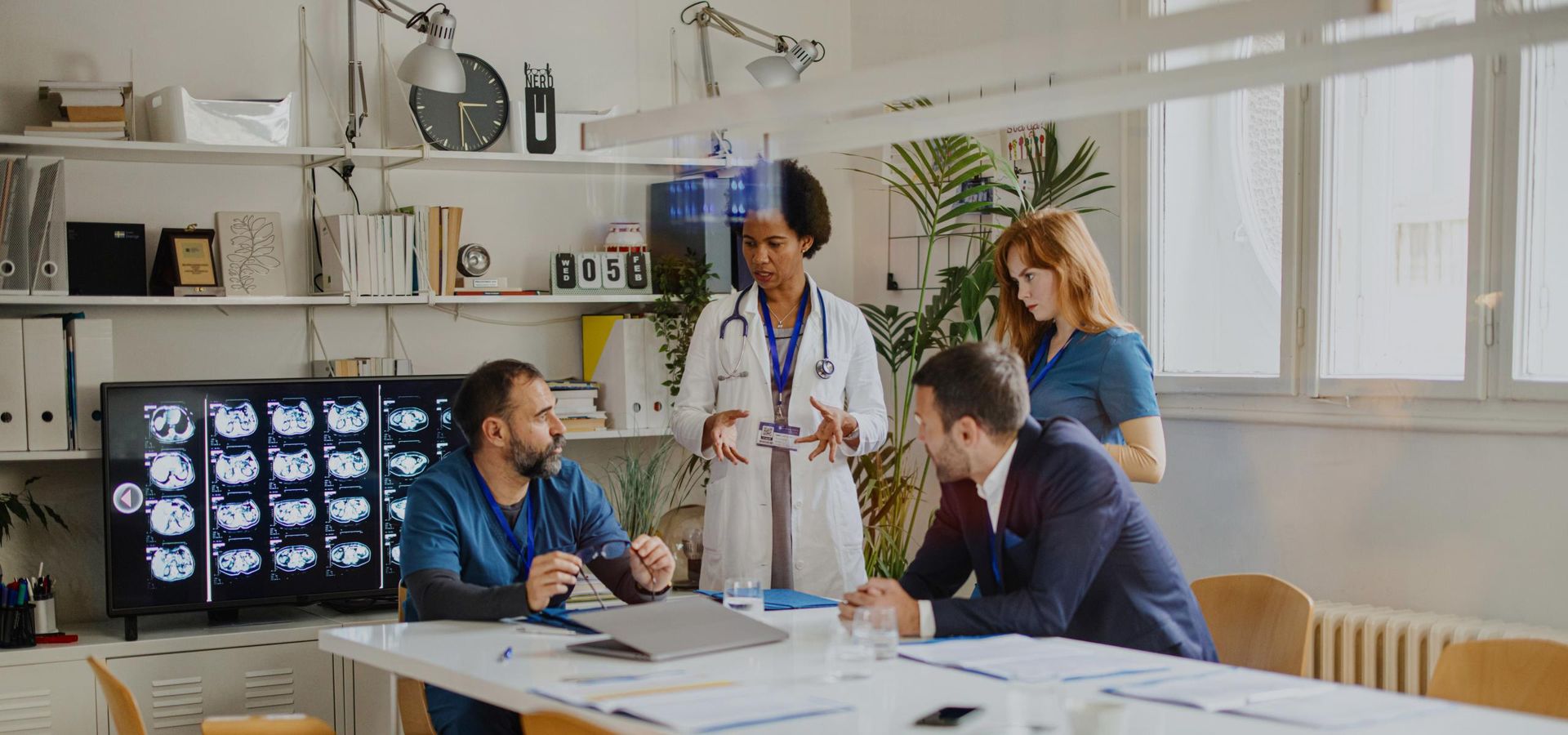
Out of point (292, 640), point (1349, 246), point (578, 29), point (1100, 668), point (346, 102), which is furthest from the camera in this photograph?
point (578, 29)

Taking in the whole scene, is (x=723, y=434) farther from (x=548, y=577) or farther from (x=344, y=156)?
(x=344, y=156)

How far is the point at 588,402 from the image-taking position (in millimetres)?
4789

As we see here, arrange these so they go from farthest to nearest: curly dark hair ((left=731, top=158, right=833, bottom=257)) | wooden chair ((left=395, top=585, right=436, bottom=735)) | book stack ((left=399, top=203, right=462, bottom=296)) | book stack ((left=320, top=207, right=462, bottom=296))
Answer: book stack ((left=399, top=203, right=462, bottom=296)) < book stack ((left=320, top=207, right=462, bottom=296)) < curly dark hair ((left=731, top=158, right=833, bottom=257)) < wooden chair ((left=395, top=585, right=436, bottom=735))

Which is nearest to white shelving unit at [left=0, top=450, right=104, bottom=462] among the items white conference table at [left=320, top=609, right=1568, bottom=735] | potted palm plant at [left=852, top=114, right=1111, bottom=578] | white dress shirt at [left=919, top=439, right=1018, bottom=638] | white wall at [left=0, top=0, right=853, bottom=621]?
white wall at [left=0, top=0, right=853, bottom=621]

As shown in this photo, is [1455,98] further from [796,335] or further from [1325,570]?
[796,335]

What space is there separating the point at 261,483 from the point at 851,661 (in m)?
2.56

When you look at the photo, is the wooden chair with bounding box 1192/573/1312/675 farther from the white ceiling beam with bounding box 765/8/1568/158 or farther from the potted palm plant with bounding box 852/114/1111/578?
the potted palm plant with bounding box 852/114/1111/578

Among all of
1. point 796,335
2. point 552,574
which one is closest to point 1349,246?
point 796,335

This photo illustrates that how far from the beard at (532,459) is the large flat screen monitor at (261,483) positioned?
1.47 m

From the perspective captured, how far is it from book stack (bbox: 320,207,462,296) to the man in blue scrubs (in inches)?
61.3

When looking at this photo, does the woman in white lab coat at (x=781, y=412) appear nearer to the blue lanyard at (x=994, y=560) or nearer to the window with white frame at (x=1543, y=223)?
the blue lanyard at (x=994, y=560)

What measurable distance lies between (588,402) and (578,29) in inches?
53.9

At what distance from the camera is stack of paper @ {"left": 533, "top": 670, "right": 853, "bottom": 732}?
1.92 metres

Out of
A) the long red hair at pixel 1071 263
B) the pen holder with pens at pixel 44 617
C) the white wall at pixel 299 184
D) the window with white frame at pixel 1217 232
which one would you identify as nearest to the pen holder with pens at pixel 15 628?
the pen holder with pens at pixel 44 617
